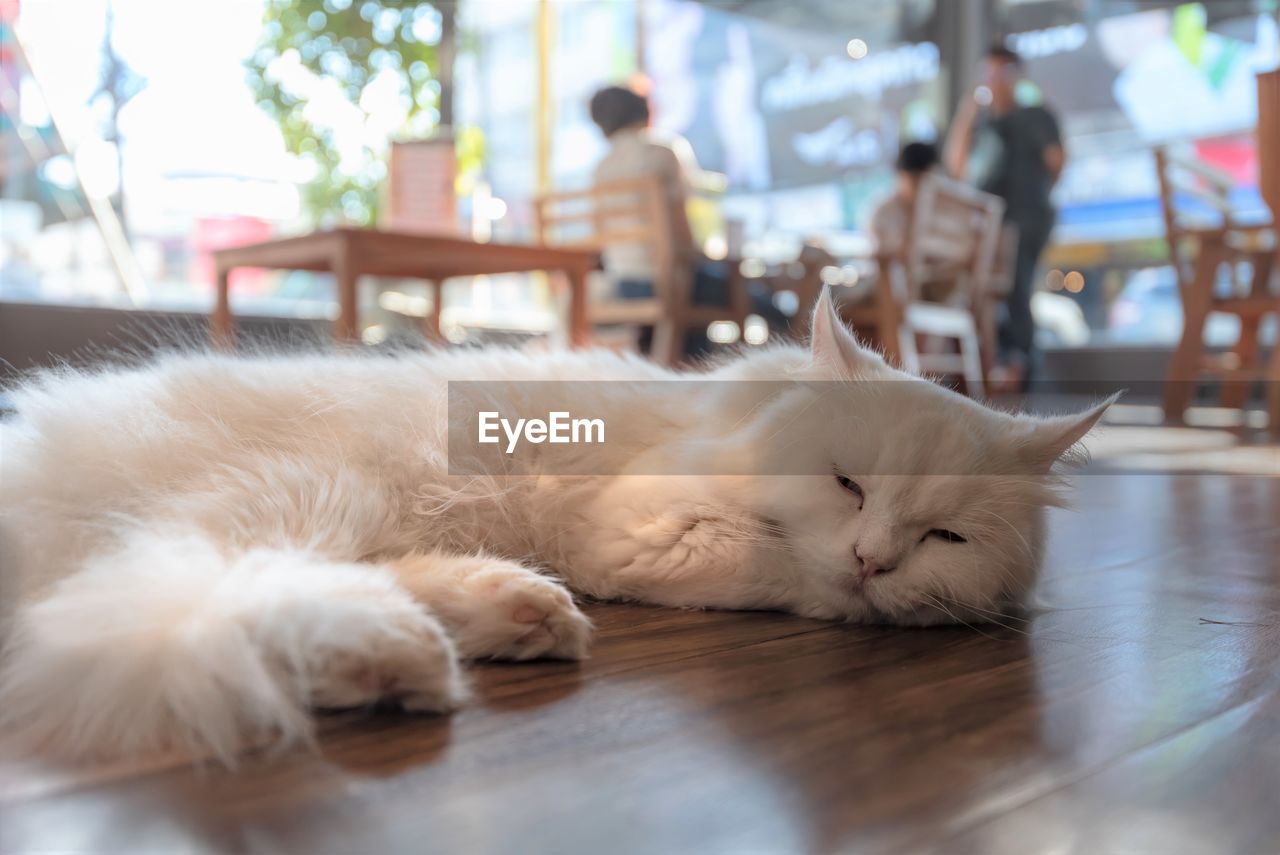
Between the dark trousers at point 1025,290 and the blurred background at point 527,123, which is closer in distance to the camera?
the blurred background at point 527,123

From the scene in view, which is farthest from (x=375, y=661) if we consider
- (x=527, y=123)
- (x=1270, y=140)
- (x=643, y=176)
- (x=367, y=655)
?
(x=527, y=123)

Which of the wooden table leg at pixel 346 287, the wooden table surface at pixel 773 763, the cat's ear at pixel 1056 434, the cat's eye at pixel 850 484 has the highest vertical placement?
the wooden table leg at pixel 346 287

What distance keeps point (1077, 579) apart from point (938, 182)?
9.68ft

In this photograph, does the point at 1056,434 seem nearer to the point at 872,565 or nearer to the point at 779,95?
the point at 872,565

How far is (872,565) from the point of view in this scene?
1005 millimetres

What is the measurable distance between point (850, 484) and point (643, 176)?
305 centimetres

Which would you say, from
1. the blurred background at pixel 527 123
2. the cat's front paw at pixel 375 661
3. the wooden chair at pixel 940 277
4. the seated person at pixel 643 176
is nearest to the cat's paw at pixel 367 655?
the cat's front paw at pixel 375 661

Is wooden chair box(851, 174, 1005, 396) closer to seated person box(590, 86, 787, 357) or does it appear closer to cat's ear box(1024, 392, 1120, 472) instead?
seated person box(590, 86, 787, 357)

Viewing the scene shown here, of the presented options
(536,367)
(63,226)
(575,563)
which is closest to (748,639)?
(575,563)

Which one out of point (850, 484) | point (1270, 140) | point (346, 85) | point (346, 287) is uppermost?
point (346, 85)

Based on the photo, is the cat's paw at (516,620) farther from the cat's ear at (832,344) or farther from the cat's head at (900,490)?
the cat's ear at (832,344)

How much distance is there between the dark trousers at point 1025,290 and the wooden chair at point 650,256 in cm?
198

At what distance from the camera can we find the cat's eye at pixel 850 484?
1.04 m

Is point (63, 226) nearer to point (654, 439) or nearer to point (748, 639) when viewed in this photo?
point (654, 439)
